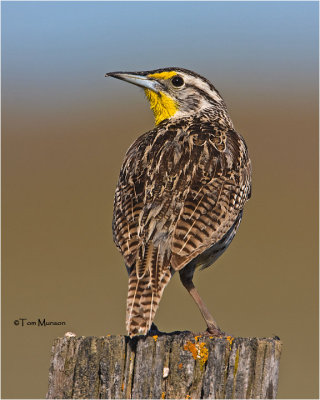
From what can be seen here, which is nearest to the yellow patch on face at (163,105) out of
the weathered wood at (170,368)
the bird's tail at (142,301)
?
the bird's tail at (142,301)

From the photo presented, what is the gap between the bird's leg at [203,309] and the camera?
564cm

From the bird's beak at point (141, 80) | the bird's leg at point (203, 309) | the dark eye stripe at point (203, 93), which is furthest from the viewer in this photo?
the dark eye stripe at point (203, 93)

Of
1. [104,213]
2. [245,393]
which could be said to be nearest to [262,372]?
[245,393]

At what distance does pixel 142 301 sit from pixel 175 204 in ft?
2.71

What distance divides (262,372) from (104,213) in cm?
1095

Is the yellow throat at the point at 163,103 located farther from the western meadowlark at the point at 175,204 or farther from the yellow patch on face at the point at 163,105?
the western meadowlark at the point at 175,204

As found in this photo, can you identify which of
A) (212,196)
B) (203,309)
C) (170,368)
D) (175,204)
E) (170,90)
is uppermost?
(170,90)

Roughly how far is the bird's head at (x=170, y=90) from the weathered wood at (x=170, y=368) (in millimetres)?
2882

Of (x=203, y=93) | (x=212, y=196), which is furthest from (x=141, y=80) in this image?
(x=212, y=196)

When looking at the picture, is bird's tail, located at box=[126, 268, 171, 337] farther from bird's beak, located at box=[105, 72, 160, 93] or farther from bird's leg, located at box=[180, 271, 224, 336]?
bird's beak, located at box=[105, 72, 160, 93]

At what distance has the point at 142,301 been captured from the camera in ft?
15.9

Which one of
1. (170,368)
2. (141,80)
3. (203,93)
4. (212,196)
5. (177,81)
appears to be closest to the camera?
(170,368)

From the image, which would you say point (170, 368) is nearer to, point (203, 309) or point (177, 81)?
point (203, 309)

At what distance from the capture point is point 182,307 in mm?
11555
